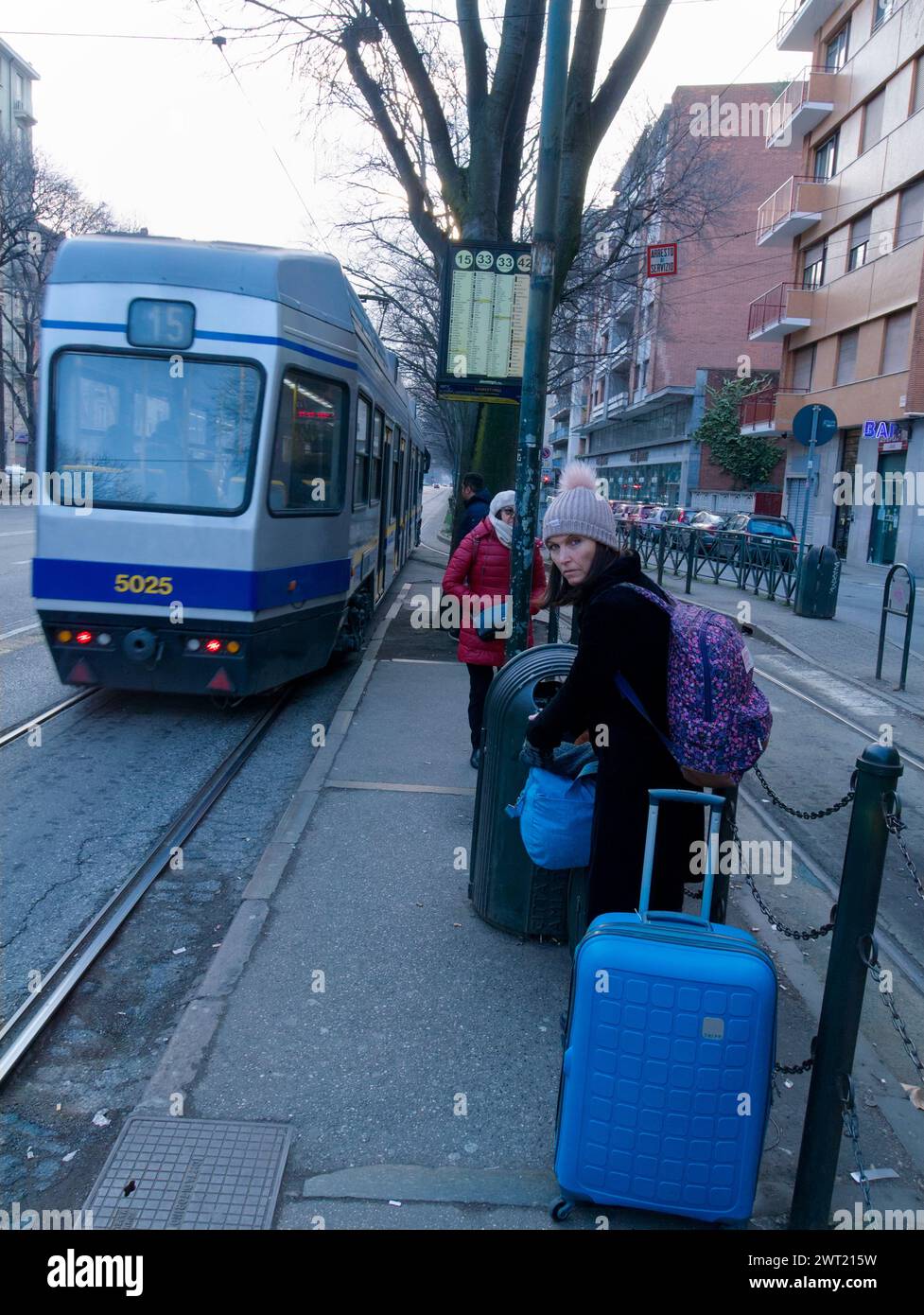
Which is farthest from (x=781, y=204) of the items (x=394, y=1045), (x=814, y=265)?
(x=394, y=1045)

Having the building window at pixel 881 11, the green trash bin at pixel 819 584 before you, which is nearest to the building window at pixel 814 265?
the building window at pixel 881 11

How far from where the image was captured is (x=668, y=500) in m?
49.6

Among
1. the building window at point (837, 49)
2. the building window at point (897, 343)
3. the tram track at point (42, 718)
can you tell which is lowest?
the tram track at point (42, 718)

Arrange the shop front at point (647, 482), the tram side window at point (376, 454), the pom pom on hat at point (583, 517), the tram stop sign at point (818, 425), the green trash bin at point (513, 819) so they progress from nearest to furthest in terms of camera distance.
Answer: the pom pom on hat at point (583, 517) → the green trash bin at point (513, 819) → the tram side window at point (376, 454) → the tram stop sign at point (818, 425) → the shop front at point (647, 482)

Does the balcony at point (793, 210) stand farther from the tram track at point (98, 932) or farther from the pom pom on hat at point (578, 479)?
the pom pom on hat at point (578, 479)

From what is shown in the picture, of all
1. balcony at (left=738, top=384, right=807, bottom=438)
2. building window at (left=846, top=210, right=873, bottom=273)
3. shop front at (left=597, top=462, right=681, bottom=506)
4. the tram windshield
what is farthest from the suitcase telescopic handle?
shop front at (left=597, top=462, right=681, bottom=506)

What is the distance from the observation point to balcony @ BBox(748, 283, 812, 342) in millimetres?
31094

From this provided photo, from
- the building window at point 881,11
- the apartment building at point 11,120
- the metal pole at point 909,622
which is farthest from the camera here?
the apartment building at point 11,120

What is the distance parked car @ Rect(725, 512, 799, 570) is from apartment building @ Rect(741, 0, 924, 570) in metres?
2.30

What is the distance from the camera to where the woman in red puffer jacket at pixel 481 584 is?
640 cm

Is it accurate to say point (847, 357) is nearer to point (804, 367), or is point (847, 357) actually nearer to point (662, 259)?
point (804, 367)

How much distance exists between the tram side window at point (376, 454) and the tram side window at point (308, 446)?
2.17 meters
